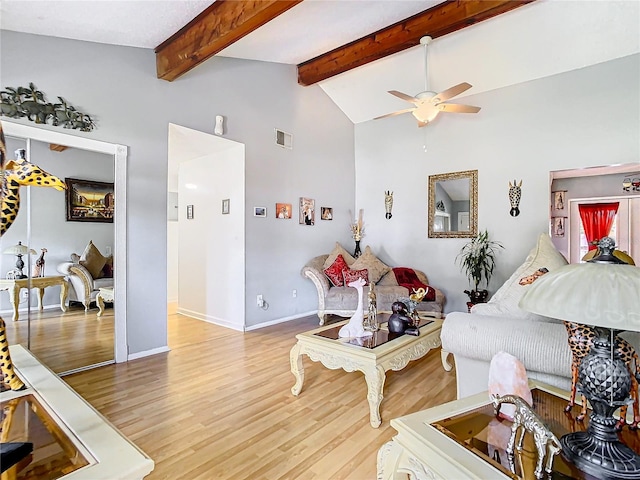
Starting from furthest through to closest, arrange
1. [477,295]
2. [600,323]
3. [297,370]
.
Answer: [477,295] → [297,370] → [600,323]

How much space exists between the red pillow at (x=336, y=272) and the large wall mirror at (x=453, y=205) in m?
1.53

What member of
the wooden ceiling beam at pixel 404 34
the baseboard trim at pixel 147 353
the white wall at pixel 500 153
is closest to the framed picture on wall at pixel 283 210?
the white wall at pixel 500 153

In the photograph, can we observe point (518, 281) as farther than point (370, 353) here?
No

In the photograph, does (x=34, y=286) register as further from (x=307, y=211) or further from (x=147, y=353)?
(x=307, y=211)

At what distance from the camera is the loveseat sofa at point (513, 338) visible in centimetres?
159

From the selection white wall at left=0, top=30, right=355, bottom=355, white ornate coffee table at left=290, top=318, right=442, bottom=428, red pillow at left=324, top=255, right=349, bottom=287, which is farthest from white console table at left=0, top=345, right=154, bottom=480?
red pillow at left=324, top=255, right=349, bottom=287

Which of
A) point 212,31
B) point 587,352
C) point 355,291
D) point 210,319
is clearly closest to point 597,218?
point 355,291

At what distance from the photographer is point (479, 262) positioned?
4.68m

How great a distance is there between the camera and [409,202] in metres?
5.62

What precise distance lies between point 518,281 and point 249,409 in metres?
1.91

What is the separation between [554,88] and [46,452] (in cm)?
567

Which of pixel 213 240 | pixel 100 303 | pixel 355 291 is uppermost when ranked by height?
pixel 213 240

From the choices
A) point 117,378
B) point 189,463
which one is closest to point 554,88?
point 189,463

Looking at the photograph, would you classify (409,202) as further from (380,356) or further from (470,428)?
(470,428)
